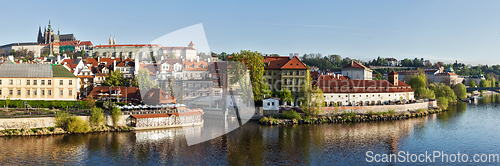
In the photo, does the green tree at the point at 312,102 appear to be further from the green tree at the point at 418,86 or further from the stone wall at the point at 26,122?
the green tree at the point at 418,86

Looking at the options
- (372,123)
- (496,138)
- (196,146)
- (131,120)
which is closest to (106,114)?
(131,120)

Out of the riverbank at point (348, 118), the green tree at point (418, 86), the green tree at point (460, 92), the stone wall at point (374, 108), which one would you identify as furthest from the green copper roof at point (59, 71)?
the green tree at point (460, 92)

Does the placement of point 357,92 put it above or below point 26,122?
above

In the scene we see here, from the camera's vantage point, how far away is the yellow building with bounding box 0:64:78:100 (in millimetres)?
43094

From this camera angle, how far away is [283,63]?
54.9 metres

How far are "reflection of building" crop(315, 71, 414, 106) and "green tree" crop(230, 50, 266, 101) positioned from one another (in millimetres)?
8871

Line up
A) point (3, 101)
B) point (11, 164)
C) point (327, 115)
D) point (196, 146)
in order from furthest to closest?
point (327, 115) → point (3, 101) → point (196, 146) → point (11, 164)

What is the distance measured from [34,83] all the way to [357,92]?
141 ft

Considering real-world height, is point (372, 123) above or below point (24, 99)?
below

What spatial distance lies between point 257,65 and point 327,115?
11.8m

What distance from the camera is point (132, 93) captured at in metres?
48.8

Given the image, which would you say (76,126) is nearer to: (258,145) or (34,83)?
(34,83)

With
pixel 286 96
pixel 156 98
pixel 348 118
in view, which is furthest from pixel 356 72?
pixel 156 98

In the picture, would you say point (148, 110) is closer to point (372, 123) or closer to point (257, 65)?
point (257, 65)
